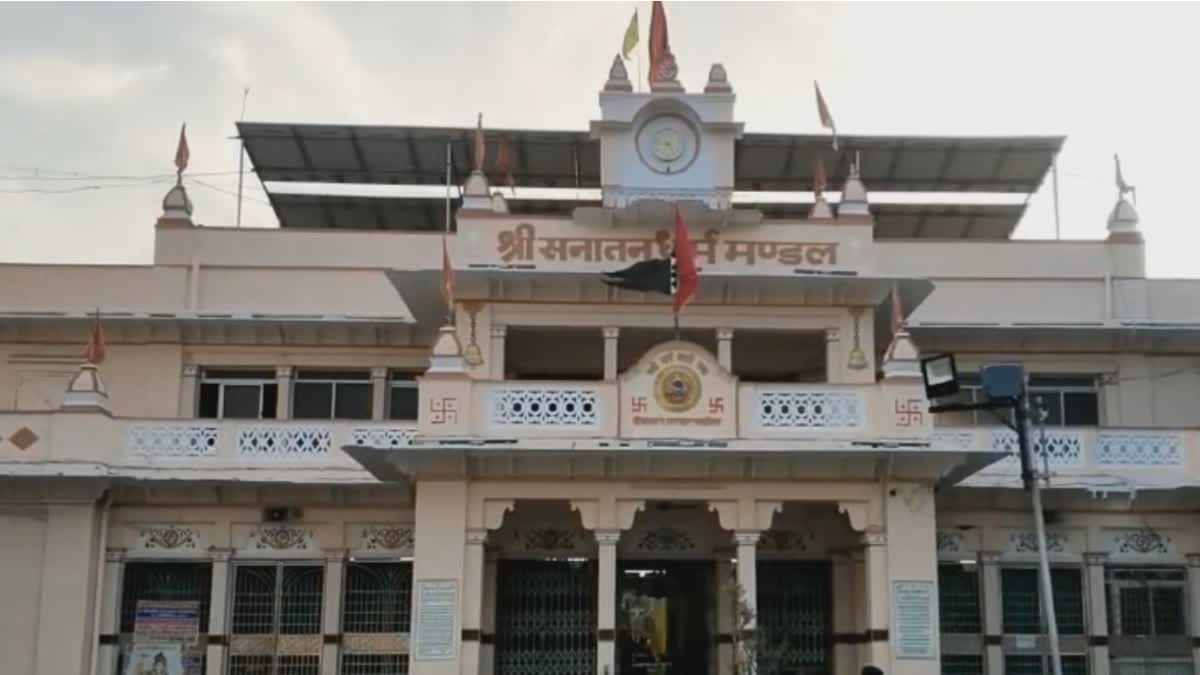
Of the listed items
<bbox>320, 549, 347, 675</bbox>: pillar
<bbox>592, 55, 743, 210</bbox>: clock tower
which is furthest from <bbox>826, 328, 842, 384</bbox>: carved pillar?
<bbox>320, 549, 347, 675</bbox>: pillar

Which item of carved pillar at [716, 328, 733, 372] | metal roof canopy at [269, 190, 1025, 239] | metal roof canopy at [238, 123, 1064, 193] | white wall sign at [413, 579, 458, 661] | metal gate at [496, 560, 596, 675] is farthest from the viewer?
metal roof canopy at [269, 190, 1025, 239]

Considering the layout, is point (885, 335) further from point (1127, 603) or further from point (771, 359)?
point (1127, 603)

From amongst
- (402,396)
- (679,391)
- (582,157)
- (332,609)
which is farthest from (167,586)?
(582,157)

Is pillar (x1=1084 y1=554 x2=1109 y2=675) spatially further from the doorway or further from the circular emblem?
the circular emblem

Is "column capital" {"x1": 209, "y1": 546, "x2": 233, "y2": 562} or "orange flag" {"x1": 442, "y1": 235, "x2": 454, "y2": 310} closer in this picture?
"orange flag" {"x1": 442, "y1": 235, "x2": 454, "y2": 310}

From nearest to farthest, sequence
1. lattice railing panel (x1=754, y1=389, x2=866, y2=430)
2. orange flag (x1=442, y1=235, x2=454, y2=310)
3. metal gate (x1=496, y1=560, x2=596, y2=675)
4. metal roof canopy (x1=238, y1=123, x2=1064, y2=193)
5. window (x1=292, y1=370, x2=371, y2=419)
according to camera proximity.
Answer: lattice railing panel (x1=754, y1=389, x2=866, y2=430), orange flag (x1=442, y1=235, x2=454, y2=310), metal gate (x1=496, y1=560, x2=596, y2=675), window (x1=292, y1=370, x2=371, y2=419), metal roof canopy (x1=238, y1=123, x2=1064, y2=193)

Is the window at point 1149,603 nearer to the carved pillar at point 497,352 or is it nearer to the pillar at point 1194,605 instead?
the pillar at point 1194,605

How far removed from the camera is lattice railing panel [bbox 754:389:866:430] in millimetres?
20844

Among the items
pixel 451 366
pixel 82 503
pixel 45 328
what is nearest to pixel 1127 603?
pixel 451 366

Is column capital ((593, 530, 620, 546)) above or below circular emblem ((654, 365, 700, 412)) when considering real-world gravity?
below

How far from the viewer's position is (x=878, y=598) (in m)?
20.6

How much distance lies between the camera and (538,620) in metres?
23.2

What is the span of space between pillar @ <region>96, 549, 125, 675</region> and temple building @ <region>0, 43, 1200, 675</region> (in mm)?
62

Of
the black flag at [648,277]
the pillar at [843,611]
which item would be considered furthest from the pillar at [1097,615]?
the black flag at [648,277]
